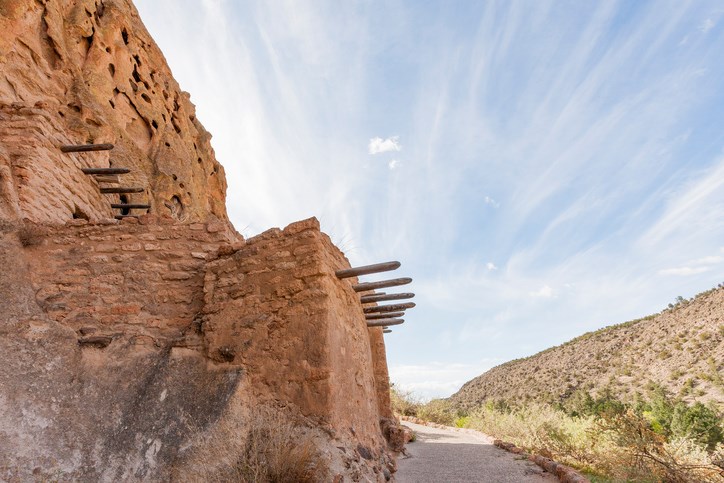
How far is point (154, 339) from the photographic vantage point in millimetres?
4355

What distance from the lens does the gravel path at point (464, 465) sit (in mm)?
5301

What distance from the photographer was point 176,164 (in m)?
10.8

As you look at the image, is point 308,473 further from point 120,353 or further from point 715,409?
point 715,409

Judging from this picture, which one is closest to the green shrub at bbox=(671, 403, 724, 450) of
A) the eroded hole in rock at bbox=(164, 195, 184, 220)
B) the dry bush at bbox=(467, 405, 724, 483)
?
the dry bush at bbox=(467, 405, 724, 483)

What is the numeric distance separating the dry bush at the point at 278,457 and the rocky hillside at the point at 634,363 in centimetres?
2150

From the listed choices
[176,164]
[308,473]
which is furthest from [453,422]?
[308,473]

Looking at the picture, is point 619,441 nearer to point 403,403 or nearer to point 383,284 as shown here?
point 383,284

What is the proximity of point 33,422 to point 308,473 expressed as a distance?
2.28 m

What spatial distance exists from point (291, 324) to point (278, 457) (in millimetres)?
1230

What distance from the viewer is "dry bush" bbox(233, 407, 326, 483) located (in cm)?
311

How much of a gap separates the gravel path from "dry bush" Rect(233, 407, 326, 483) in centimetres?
231

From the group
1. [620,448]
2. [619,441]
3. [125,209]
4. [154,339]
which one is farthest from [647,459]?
[125,209]

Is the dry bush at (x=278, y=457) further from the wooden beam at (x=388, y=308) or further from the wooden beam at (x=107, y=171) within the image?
the wooden beam at (x=107, y=171)

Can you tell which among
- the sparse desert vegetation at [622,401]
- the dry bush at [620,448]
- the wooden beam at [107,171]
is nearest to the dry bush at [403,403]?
the sparse desert vegetation at [622,401]
